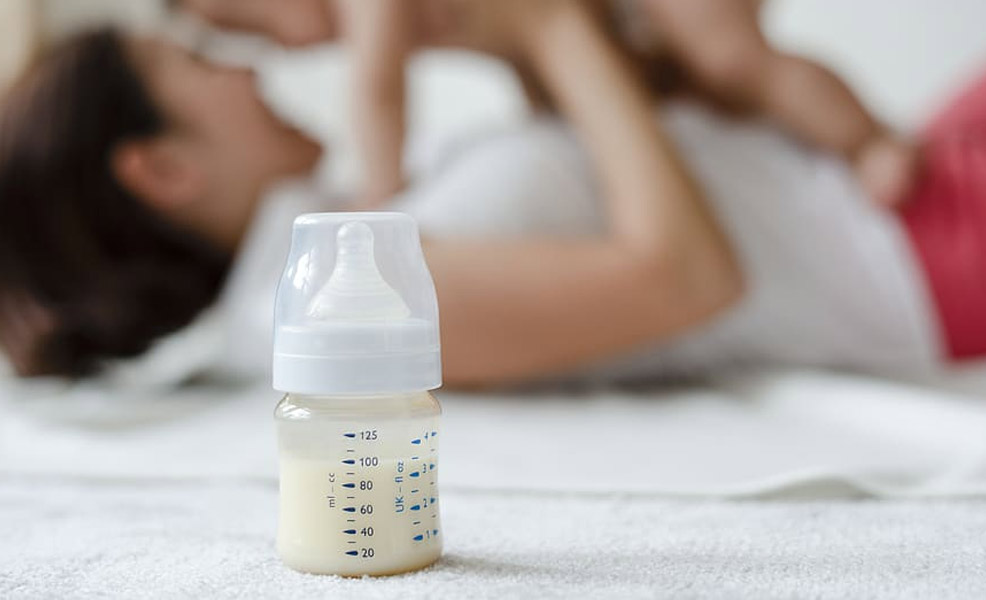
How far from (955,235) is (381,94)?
2.40 ft

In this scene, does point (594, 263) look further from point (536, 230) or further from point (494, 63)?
point (494, 63)

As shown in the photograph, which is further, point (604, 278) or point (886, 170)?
point (886, 170)

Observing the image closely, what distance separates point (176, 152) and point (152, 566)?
3.16ft

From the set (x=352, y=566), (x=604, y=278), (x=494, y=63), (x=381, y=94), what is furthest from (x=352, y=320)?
(x=494, y=63)

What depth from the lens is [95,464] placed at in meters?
0.79

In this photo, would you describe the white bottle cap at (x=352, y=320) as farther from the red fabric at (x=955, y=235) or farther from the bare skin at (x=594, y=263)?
the red fabric at (x=955, y=235)

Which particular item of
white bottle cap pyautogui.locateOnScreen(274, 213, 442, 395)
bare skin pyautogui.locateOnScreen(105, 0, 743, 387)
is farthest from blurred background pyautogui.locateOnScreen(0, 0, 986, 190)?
white bottle cap pyautogui.locateOnScreen(274, 213, 442, 395)

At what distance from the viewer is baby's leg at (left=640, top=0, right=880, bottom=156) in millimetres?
1274

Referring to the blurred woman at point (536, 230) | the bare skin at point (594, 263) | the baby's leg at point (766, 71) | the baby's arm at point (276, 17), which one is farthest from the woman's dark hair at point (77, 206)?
the baby's leg at point (766, 71)

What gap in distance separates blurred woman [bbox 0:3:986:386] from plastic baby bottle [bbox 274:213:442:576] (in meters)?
0.56

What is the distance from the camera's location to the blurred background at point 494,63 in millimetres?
2238

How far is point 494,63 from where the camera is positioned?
7.64 feet

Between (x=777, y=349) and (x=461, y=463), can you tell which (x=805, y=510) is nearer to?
(x=461, y=463)

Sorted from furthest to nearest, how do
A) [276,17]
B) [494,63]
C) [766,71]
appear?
[494,63] → [276,17] → [766,71]
